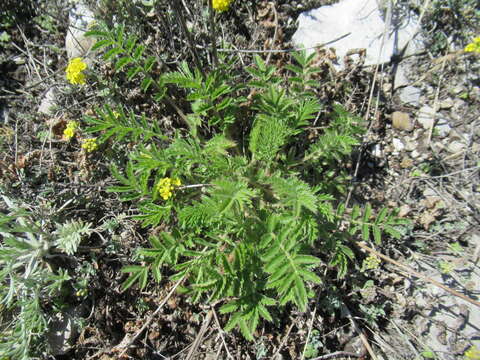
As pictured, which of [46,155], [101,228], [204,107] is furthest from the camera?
[46,155]

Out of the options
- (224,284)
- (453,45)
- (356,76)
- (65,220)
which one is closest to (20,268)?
(65,220)

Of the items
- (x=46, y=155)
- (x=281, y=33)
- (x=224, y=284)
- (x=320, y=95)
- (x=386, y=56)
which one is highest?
(x=281, y=33)

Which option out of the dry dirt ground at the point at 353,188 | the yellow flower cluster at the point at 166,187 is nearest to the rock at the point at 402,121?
the dry dirt ground at the point at 353,188

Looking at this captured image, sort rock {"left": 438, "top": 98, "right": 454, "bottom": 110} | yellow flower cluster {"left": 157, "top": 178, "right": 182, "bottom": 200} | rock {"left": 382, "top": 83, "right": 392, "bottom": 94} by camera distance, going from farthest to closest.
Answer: rock {"left": 382, "top": 83, "right": 392, "bottom": 94}, rock {"left": 438, "top": 98, "right": 454, "bottom": 110}, yellow flower cluster {"left": 157, "top": 178, "right": 182, "bottom": 200}

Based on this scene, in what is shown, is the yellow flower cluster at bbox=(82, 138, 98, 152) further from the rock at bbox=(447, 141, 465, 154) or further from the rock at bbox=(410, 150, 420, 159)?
the rock at bbox=(447, 141, 465, 154)

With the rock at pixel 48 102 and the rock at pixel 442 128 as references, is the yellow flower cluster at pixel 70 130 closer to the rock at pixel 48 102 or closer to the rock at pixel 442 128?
the rock at pixel 48 102

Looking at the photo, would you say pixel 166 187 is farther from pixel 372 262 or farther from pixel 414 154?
pixel 414 154

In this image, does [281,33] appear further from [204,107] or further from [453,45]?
[453,45]

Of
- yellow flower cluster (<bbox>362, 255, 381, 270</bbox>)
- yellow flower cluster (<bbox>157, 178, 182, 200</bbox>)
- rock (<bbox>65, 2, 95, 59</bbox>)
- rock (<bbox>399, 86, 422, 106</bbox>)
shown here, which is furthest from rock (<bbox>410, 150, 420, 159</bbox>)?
rock (<bbox>65, 2, 95, 59</bbox>)
